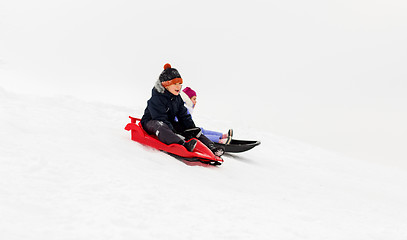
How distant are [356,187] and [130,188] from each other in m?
3.95

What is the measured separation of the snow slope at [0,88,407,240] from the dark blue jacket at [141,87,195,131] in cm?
47

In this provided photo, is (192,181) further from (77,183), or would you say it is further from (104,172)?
(77,183)

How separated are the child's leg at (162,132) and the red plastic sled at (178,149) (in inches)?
2.4

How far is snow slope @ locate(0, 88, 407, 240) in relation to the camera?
7.72 ft

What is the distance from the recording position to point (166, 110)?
196 inches

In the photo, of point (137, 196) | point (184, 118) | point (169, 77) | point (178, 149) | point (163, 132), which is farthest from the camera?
point (184, 118)

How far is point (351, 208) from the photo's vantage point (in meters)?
3.75

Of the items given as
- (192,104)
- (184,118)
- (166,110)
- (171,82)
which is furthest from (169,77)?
(192,104)

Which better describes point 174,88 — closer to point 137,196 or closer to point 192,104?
point 192,104

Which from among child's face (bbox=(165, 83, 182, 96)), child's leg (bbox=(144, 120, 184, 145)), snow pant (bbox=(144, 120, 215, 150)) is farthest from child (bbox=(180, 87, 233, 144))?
child's leg (bbox=(144, 120, 184, 145))

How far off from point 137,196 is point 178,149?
5.54 feet

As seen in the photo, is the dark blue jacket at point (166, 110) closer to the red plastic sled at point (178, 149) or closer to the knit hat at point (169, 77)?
the knit hat at point (169, 77)

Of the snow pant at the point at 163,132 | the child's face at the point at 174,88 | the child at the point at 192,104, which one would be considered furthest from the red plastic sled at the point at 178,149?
the child at the point at 192,104

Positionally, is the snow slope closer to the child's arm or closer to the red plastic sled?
the red plastic sled
